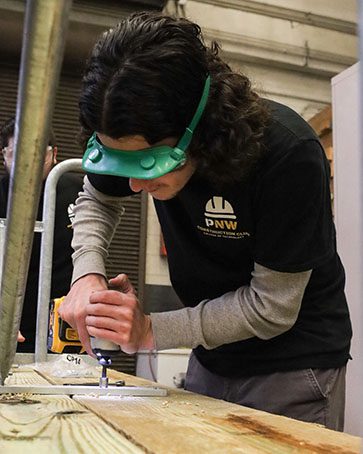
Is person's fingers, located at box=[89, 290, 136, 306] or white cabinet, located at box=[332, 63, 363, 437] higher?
white cabinet, located at box=[332, 63, 363, 437]

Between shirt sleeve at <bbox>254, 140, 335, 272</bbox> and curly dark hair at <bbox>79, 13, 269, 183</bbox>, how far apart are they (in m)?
0.06

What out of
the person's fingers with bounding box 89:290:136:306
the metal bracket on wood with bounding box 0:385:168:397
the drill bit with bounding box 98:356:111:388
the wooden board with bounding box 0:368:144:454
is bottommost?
the wooden board with bounding box 0:368:144:454

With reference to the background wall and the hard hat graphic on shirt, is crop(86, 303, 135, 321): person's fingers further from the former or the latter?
the background wall

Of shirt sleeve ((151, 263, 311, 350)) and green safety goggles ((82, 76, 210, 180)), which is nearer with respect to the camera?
green safety goggles ((82, 76, 210, 180))

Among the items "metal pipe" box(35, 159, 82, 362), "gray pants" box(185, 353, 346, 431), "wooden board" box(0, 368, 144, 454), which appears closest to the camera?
"wooden board" box(0, 368, 144, 454)

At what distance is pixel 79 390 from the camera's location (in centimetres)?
114

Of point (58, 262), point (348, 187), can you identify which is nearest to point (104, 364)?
point (58, 262)

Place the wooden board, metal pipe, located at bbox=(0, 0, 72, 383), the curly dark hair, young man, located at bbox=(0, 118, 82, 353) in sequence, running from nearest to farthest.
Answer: metal pipe, located at bbox=(0, 0, 72, 383) → the wooden board → the curly dark hair → young man, located at bbox=(0, 118, 82, 353)

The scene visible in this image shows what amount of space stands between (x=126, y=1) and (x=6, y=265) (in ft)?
12.2

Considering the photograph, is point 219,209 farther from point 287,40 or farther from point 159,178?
point 287,40

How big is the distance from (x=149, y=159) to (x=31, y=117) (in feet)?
2.00

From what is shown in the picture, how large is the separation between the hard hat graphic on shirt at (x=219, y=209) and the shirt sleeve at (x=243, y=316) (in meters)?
0.12

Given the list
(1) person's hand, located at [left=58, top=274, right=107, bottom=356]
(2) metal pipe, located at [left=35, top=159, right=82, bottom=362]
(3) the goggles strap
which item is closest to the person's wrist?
(1) person's hand, located at [left=58, top=274, right=107, bottom=356]

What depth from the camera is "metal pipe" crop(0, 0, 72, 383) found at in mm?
357
